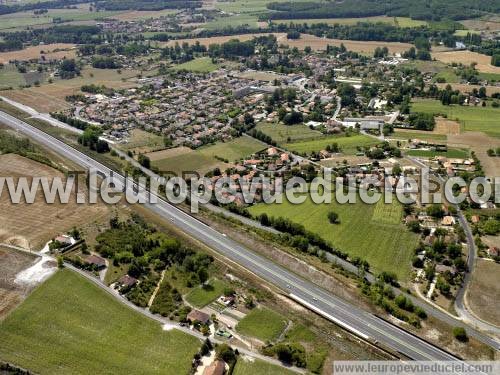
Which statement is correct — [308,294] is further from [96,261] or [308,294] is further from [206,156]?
[206,156]

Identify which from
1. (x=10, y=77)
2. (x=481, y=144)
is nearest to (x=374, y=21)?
(x=481, y=144)

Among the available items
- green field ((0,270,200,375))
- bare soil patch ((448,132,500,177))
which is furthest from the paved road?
green field ((0,270,200,375))

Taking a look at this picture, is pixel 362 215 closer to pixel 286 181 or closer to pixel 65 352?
pixel 286 181

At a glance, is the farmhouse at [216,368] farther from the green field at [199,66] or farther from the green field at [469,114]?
the green field at [199,66]

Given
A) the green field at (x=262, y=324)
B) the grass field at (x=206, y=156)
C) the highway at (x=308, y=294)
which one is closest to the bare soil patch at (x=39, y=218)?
the highway at (x=308, y=294)

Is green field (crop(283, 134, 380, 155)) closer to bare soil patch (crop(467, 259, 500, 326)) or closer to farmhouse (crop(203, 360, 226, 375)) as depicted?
bare soil patch (crop(467, 259, 500, 326))
